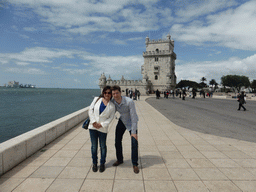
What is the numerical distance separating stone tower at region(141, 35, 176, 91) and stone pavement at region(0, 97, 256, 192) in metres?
46.9

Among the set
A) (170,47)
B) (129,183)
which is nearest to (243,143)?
(129,183)

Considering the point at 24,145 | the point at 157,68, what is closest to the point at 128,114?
the point at 24,145

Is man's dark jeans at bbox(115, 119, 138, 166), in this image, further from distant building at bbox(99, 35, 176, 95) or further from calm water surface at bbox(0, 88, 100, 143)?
distant building at bbox(99, 35, 176, 95)

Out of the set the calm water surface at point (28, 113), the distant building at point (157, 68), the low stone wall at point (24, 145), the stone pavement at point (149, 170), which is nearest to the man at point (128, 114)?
the stone pavement at point (149, 170)

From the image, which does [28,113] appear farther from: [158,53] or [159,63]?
[158,53]

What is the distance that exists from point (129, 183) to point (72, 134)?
3.85m

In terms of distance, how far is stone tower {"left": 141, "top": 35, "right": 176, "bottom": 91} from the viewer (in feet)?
168

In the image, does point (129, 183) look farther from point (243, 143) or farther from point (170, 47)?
point (170, 47)

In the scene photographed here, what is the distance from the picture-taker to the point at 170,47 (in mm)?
53500

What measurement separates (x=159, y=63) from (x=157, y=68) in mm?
1625

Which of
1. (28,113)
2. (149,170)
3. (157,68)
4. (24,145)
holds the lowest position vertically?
(28,113)

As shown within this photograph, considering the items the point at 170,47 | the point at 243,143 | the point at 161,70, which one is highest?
the point at 170,47

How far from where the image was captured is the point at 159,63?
5162 cm

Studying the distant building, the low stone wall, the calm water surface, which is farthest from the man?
the distant building
